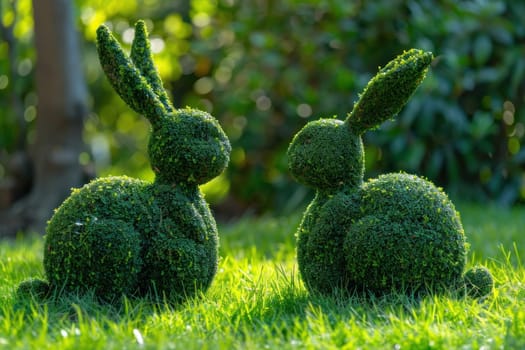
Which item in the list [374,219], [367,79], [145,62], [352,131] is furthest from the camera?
[367,79]

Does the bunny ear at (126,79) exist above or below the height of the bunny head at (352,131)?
above

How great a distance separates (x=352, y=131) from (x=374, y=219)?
0.44 metres

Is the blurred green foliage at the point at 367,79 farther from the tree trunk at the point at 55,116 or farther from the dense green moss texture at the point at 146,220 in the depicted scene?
the dense green moss texture at the point at 146,220

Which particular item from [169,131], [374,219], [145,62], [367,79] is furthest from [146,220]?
[367,79]

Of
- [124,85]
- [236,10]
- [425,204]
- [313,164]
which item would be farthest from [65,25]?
[425,204]

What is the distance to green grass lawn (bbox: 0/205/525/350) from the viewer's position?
2.33 m

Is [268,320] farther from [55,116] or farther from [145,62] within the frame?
[55,116]

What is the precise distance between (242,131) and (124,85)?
3.47 meters

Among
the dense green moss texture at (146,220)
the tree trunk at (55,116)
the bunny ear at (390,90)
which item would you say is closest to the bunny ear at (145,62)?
the dense green moss texture at (146,220)

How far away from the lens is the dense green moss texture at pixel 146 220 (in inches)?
111

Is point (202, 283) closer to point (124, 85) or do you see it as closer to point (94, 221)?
point (94, 221)

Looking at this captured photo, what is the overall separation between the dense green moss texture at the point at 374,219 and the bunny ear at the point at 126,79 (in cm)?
65

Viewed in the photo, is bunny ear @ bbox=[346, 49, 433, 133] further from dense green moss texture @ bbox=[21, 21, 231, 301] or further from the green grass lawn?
the green grass lawn

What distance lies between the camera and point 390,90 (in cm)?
294
